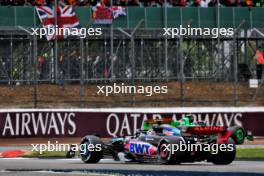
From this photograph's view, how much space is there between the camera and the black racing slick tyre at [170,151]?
1877cm

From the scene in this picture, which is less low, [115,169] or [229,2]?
[229,2]

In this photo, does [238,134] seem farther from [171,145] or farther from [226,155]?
[171,145]

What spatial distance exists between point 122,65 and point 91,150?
385 inches

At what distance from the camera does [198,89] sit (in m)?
30.4

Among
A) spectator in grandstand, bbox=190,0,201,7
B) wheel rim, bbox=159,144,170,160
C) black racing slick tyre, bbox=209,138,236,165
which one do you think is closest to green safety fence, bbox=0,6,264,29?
spectator in grandstand, bbox=190,0,201,7

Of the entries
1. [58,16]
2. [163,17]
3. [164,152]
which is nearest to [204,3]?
[163,17]

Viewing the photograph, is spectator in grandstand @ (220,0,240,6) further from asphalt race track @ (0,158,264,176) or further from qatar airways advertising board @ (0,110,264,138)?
asphalt race track @ (0,158,264,176)

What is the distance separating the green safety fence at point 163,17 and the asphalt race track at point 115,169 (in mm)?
10391

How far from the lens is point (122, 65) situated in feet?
97.6

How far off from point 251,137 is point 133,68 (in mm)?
4252

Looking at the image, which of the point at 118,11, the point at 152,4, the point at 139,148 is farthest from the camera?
the point at 152,4

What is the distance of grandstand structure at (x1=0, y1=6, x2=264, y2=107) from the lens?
29.0 m

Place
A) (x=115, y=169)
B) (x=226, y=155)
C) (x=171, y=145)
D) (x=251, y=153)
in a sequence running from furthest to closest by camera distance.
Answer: (x=251, y=153) < (x=226, y=155) < (x=171, y=145) < (x=115, y=169)

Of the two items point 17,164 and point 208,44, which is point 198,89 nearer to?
point 208,44
